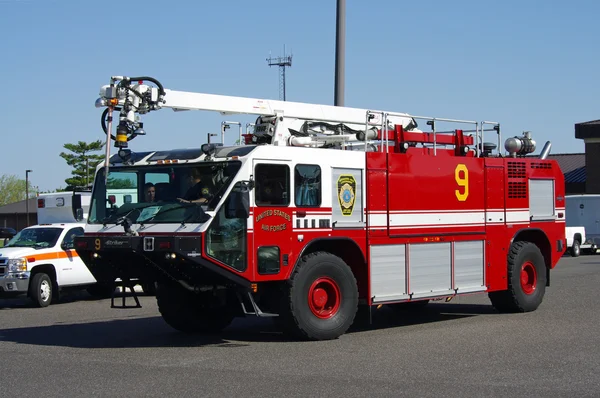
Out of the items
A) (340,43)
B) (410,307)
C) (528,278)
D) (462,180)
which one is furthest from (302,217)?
(340,43)

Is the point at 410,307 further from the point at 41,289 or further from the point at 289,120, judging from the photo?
the point at 41,289

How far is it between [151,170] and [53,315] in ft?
19.4

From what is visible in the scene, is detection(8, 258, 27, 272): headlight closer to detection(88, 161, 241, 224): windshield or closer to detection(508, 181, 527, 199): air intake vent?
detection(88, 161, 241, 224): windshield

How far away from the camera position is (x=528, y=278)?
52.0 ft

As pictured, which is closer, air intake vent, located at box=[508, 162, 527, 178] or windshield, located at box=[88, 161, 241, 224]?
windshield, located at box=[88, 161, 241, 224]

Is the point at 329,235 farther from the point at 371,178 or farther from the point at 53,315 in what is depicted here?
the point at 53,315

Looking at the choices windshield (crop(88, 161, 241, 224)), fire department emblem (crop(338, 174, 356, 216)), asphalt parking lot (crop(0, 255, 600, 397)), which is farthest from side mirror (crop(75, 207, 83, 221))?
fire department emblem (crop(338, 174, 356, 216))

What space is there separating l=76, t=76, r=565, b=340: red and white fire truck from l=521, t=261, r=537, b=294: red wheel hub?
0.89ft

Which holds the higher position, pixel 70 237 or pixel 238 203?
pixel 238 203

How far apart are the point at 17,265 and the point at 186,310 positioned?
23.2 feet

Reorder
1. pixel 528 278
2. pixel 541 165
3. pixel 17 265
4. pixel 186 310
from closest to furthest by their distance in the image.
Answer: pixel 186 310 → pixel 528 278 → pixel 541 165 → pixel 17 265

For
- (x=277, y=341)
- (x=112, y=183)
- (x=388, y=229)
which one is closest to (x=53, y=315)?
(x=112, y=183)

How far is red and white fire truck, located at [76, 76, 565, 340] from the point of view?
11586mm

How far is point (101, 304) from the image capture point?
63.6 feet
